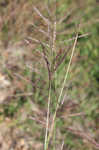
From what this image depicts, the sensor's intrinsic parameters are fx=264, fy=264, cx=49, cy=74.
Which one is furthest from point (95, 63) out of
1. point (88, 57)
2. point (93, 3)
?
point (93, 3)

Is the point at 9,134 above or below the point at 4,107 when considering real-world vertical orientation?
below

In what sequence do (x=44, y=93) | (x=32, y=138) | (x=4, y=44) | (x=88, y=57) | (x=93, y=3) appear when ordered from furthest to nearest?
(x=93, y=3) → (x=88, y=57) → (x=4, y=44) → (x=44, y=93) → (x=32, y=138)

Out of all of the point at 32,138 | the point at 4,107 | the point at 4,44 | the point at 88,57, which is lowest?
the point at 32,138

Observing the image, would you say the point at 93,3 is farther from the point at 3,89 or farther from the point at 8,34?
the point at 3,89

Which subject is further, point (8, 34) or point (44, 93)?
point (8, 34)

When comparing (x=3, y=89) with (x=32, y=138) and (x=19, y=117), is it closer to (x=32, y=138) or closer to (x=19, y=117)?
(x=19, y=117)

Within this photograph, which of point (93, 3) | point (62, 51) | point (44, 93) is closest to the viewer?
point (62, 51)

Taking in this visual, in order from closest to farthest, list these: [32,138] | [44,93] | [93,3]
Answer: [32,138]
[44,93]
[93,3]

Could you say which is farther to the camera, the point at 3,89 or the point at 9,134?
the point at 3,89

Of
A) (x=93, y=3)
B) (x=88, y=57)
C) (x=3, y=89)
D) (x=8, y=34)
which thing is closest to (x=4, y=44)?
(x=8, y=34)
